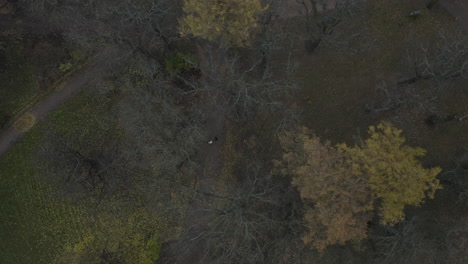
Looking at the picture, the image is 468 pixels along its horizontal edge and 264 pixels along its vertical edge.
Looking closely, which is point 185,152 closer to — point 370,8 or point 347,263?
point 347,263

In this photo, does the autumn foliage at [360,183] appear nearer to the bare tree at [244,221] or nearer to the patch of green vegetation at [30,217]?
the bare tree at [244,221]

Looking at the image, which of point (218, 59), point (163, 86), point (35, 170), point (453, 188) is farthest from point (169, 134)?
point (453, 188)

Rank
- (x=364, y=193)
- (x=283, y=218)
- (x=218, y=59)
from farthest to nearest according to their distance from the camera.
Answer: (x=218, y=59) → (x=283, y=218) → (x=364, y=193)

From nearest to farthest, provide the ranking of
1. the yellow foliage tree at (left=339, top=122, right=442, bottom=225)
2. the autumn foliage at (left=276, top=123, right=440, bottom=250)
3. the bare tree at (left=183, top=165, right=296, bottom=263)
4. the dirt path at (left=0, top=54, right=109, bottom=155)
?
the yellow foliage tree at (left=339, top=122, right=442, bottom=225) < the autumn foliage at (left=276, top=123, right=440, bottom=250) < the bare tree at (left=183, top=165, right=296, bottom=263) < the dirt path at (left=0, top=54, right=109, bottom=155)

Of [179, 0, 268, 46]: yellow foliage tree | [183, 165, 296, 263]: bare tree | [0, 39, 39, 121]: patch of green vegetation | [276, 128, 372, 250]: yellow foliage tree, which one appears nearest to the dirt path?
[0, 39, 39, 121]: patch of green vegetation

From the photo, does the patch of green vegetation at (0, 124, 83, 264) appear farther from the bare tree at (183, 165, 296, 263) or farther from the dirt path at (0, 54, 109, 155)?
the bare tree at (183, 165, 296, 263)

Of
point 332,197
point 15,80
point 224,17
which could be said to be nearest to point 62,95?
point 15,80
